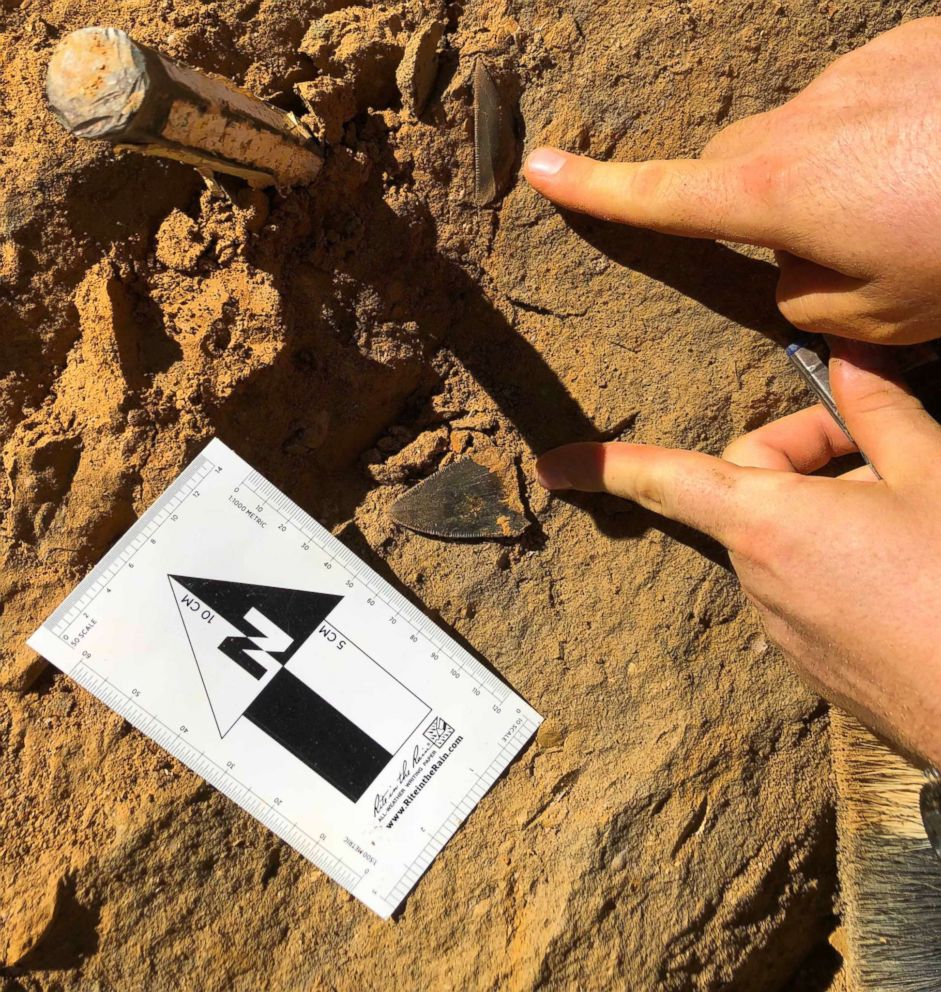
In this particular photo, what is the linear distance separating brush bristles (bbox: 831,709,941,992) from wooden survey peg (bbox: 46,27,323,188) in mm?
1838

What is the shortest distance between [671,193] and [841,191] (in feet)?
1.00

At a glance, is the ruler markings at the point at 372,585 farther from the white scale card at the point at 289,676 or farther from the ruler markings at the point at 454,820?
the ruler markings at the point at 454,820

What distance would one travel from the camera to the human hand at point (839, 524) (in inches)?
51.3

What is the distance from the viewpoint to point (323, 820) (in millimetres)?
1630

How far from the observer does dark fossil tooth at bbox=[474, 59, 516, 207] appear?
62.0 inches

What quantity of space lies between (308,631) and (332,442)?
0.43 meters

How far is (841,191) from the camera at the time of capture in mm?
1297

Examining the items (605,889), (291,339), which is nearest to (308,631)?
(291,339)

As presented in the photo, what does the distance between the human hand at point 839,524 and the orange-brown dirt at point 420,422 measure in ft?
0.42

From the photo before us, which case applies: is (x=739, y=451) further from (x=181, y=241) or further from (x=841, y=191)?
(x=181, y=241)

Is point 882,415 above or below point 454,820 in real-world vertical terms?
above

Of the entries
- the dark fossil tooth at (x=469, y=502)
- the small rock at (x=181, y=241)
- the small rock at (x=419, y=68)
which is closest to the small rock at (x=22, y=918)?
the dark fossil tooth at (x=469, y=502)

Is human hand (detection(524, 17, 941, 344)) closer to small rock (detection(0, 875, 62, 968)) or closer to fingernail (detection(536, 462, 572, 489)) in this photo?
fingernail (detection(536, 462, 572, 489))

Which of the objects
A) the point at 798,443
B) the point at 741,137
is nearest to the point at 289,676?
the point at 798,443
